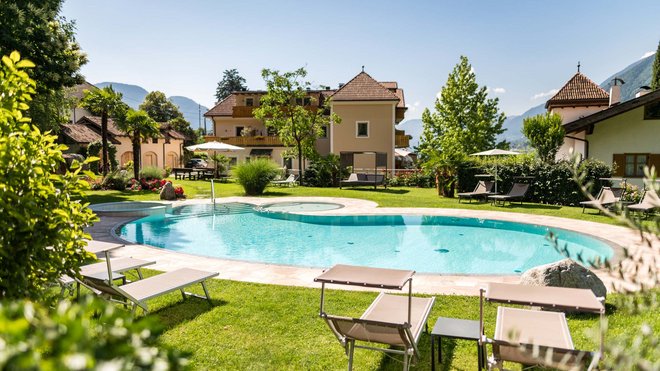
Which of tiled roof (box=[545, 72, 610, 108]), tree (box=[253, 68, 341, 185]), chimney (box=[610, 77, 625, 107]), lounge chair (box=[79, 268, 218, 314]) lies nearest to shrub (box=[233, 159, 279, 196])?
tree (box=[253, 68, 341, 185])

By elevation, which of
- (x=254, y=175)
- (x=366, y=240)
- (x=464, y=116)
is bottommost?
(x=366, y=240)

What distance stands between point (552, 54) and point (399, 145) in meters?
13.3

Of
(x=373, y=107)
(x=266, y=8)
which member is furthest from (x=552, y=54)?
(x=266, y=8)

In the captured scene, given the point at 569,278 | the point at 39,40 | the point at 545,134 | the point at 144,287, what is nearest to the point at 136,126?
the point at 39,40

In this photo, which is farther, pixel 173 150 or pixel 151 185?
pixel 173 150

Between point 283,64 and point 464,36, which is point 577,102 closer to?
point 464,36

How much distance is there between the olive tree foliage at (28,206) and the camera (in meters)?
2.42

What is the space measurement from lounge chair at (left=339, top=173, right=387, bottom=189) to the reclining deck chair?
68.8 ft

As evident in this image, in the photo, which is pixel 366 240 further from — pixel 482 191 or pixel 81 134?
pixel 81 134

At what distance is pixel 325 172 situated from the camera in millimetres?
27422

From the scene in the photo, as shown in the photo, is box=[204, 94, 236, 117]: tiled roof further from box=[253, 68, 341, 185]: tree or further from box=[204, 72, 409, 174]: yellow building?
box=[253, 68, 341, 185]: tree

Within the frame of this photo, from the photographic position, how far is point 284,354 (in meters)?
4.80

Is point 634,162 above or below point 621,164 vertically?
above

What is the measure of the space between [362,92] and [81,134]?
2356 cm
